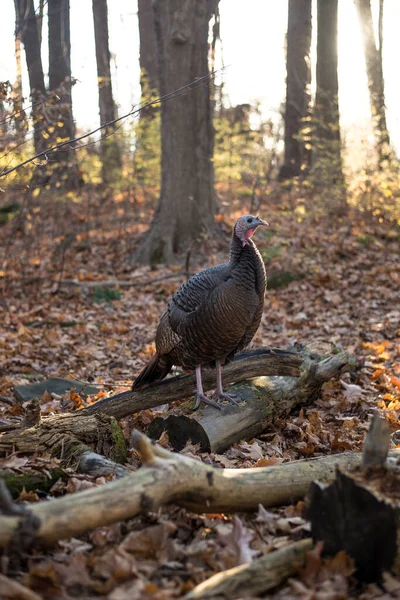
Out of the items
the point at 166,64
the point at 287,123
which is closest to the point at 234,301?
the point at 166,64

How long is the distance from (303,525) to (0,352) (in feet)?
19.1

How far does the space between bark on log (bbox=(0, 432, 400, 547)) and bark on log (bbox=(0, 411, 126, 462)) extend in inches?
54.4

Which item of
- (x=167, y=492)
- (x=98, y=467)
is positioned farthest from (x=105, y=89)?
(x=167, y=492)

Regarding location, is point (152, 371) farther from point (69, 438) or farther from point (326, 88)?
point (326, 88)

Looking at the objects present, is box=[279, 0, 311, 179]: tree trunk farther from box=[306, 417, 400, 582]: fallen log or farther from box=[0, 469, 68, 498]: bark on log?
box=[306, 417, 400, 582]: fallen log

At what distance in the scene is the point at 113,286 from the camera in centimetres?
1139

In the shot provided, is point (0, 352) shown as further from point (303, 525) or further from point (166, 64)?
point (166, 64)

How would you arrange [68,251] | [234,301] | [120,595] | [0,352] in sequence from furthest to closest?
1. [68,251]
2. [0,352]
3. [234,301]
4. [120,595]

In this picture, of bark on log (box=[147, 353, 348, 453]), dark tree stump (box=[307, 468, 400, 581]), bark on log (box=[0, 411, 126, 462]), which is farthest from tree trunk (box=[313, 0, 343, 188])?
dark tree stump (box=[307, 468, 400, 581])

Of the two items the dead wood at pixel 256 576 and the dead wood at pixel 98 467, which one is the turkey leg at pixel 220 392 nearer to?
the dead wood at pixel 98 467

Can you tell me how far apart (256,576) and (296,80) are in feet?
57.5

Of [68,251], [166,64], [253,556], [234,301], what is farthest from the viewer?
[68,251]

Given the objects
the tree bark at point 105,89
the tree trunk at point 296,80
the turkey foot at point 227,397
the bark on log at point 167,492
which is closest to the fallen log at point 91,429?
the turkey foot at point 227,397

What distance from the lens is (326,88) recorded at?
1619cm
